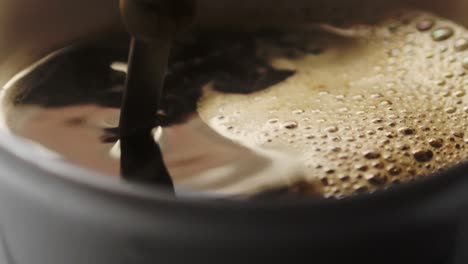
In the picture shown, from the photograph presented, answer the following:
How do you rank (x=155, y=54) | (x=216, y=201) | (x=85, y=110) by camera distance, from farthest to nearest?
(x=85, y=110) → (x=155, y=54) → (x=216, y=201)

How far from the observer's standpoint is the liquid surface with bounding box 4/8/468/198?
57 centimetres

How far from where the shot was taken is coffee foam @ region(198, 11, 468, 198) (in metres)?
0.57

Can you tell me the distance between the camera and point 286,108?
2.14 ft

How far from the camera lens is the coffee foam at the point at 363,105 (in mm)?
571

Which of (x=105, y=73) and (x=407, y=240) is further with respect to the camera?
(x=105, y=73)

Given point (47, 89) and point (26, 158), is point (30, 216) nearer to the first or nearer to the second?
point (26, 158)

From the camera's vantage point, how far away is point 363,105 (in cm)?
65

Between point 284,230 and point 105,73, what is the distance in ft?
1.35

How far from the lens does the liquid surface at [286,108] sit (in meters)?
0.57

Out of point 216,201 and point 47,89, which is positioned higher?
point 216,201

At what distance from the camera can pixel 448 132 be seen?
24.1 inches

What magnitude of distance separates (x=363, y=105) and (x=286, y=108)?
6 cm

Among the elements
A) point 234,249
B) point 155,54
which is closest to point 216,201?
point 234,249

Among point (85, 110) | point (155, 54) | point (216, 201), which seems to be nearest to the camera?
point (216, 201)
